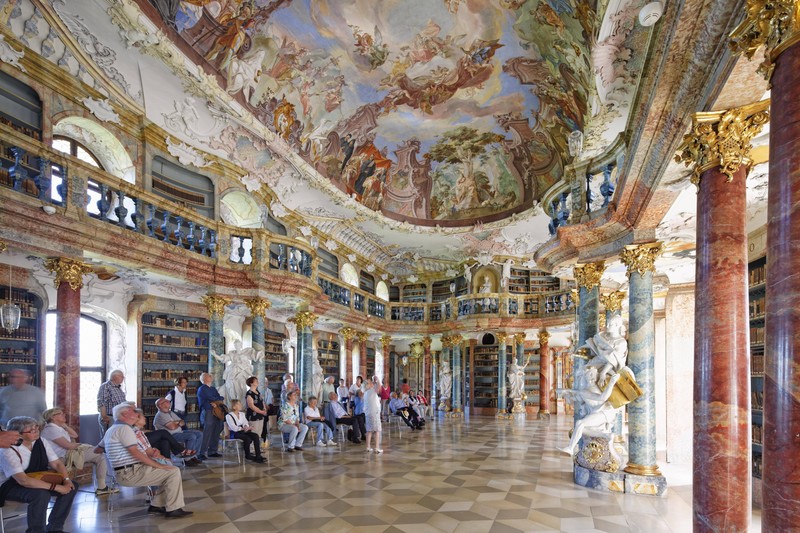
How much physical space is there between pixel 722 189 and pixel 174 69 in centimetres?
1149

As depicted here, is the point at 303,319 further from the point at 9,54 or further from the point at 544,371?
the point at 544,371

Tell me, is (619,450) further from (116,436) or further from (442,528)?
(116,436)

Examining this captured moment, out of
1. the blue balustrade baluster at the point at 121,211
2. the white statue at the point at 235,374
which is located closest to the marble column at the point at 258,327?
the white statue at the point at 235,374

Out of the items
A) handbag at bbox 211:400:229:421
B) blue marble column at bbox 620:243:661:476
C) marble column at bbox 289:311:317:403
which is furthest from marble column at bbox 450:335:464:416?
blue marble column at bbox 620:243:661:476

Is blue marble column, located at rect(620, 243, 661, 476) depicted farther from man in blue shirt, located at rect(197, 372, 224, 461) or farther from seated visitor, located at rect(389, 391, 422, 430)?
seated visitor, located at rect(389, 391, 422, 430)

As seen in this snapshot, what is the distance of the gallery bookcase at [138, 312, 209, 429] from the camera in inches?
513

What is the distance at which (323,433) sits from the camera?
13852 millimetres

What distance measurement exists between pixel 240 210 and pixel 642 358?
12716 millimetres

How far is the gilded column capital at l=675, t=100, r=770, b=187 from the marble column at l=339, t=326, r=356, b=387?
1814 centimetres

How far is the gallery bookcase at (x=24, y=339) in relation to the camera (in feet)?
31.4

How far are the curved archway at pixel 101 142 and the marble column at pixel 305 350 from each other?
6.32m

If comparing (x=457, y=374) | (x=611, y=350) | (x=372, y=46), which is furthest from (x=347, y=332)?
(x=611, y=350)

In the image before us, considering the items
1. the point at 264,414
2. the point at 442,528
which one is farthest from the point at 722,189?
the point at 264,414

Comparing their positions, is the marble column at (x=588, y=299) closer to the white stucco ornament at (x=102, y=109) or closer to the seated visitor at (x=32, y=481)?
the seated visitor at (x=32, y=481)
